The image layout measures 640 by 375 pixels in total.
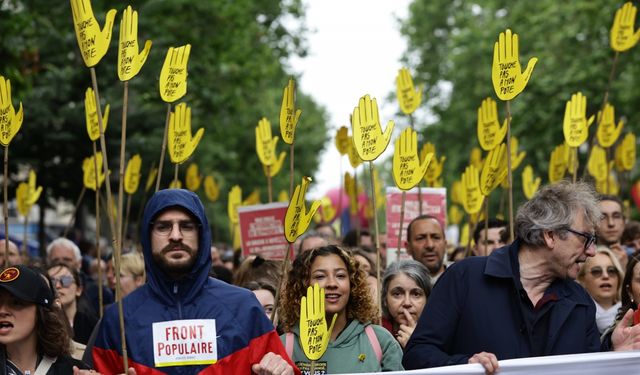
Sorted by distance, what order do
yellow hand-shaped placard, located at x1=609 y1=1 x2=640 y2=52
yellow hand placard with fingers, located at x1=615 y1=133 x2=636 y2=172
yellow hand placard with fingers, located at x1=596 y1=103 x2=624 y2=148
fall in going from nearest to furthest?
yellow hand-shaped placard, located at x1=609 y1=1 x2=640 y2=52 → yellow hand placard with fingers, located at x1=596 y1=103 x2=624 y2=148 → yellow hand placard with fingers, located at x1=615 y1=133 x2=636 y2=172

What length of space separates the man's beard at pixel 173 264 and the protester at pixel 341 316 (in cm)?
119

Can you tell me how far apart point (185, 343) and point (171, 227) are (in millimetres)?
439

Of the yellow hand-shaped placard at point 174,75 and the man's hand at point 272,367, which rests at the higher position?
the yellow hand-shaped placard at point 174,75

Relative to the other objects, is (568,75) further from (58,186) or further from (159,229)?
(159,229)

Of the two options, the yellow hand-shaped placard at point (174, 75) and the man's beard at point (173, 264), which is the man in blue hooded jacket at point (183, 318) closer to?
the man's beard at point (173, 264)

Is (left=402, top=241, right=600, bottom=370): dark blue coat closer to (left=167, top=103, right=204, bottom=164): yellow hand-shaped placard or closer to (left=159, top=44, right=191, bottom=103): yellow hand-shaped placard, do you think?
(left=159, top=44, right=191, bottom=103): yellow hand-shaped placard

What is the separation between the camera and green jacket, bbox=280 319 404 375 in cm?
566

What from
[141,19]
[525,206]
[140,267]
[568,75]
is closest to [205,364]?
[525,206]

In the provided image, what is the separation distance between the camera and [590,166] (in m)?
11.8

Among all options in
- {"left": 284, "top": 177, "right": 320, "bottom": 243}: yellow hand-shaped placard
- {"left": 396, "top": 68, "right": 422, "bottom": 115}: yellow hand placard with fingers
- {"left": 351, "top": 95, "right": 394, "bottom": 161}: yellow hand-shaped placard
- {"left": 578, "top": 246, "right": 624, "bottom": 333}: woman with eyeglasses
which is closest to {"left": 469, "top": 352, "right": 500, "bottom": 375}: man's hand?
{"left": 284, "top": 177, "right": 320, "bottom": 243}: yellow hand-shaped placard

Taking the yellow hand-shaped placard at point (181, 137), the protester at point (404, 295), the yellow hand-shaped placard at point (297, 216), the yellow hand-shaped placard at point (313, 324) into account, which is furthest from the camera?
the yellow hand-shaped placard at point (181, 137)

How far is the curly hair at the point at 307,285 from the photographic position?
5.96 m

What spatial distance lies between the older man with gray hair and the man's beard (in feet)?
3.09

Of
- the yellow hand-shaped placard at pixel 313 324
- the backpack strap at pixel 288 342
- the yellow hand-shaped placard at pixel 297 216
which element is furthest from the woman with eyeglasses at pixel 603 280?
the yellow hand-shaped placard at pixel 313 324
